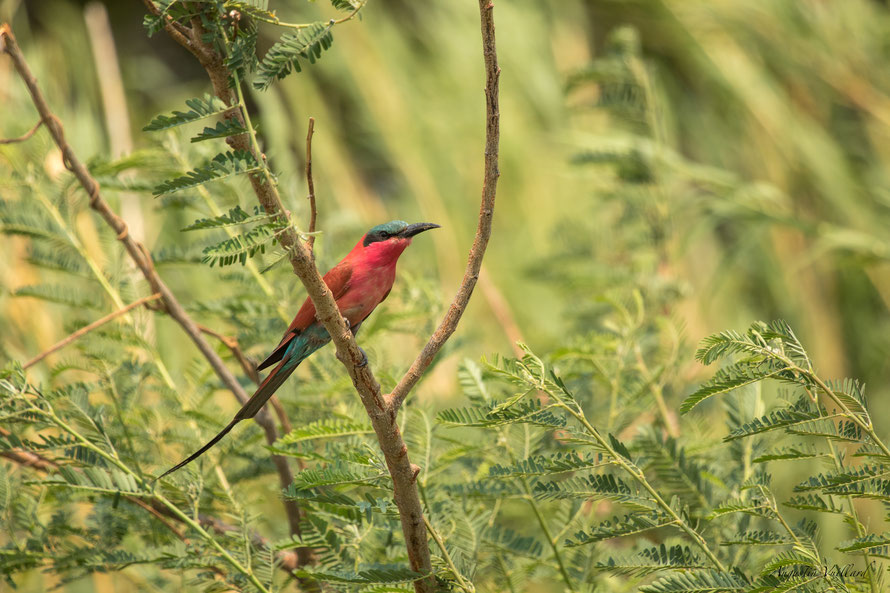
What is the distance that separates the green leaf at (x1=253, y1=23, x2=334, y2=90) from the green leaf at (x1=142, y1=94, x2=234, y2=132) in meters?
0.05

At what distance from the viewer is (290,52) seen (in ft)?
3.23

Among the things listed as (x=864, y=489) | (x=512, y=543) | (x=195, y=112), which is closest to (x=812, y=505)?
(x=864, y=489)

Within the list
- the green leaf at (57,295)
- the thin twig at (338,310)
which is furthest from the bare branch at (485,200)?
the green leaf at (57,295)

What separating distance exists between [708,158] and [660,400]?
7.34 feet

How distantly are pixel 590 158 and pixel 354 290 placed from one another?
93 centimetres

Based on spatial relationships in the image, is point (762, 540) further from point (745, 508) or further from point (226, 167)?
point (226, 167)

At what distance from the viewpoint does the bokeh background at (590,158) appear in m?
2.47

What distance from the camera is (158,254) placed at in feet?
5.96

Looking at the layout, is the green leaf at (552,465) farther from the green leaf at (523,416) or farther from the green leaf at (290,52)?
the green leaf at (290,52)

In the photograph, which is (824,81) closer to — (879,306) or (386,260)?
(879,306)

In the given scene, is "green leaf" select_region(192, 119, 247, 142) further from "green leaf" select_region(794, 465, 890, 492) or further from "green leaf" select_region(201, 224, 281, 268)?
"green leaf" select_region(794, 465, 890, 492)

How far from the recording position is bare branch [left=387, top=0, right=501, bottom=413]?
1028 millimetres

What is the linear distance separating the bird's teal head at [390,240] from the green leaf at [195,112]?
2.48 ft

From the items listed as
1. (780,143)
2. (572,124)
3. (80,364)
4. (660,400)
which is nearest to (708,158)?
(780,143)
